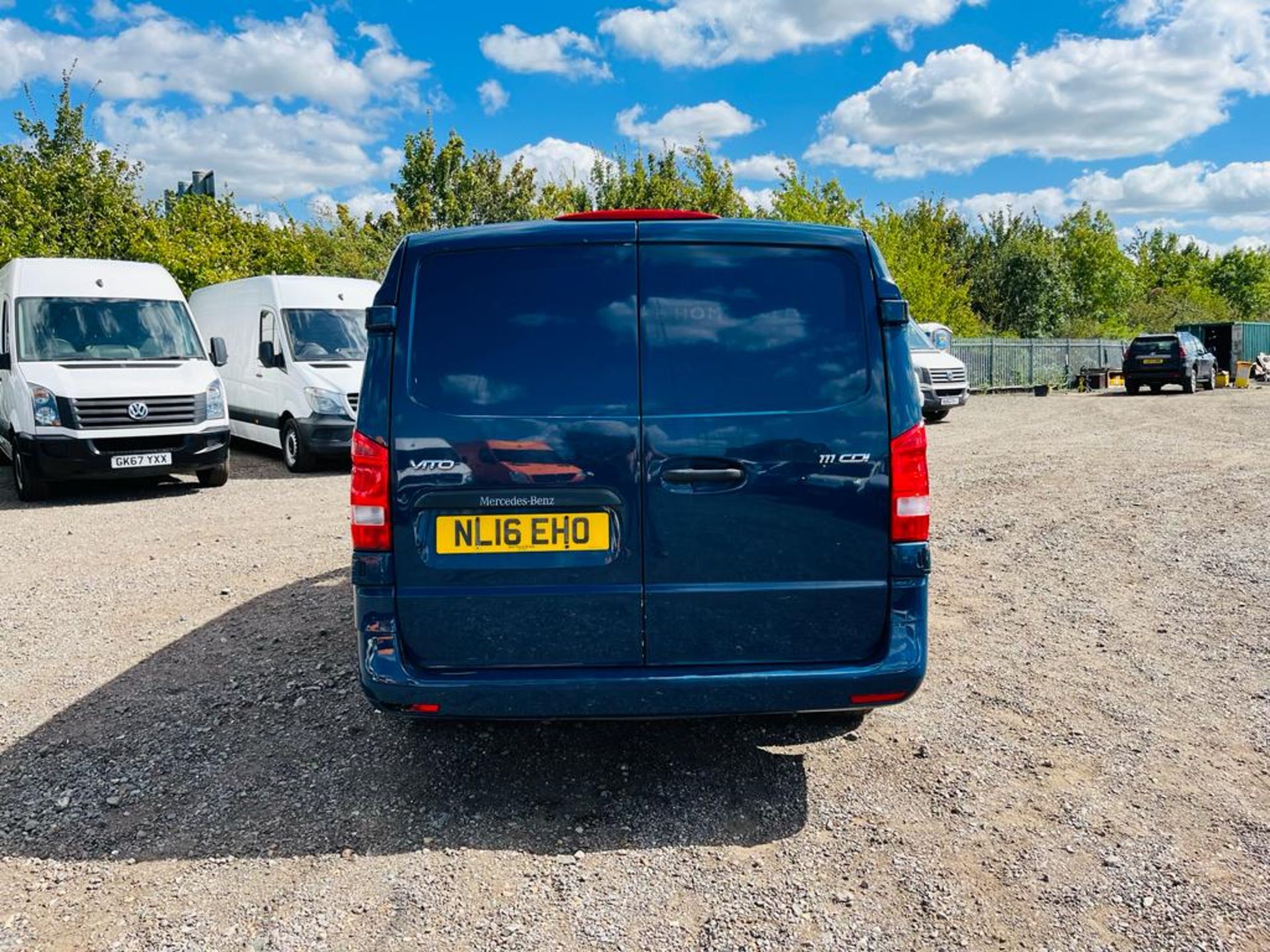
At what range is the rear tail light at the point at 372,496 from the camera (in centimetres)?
315

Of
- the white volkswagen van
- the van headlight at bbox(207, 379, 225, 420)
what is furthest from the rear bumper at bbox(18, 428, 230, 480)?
the white volkswagen van

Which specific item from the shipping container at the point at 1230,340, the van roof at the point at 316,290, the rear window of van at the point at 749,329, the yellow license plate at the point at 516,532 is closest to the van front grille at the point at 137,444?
the van roof at the point at 316,290

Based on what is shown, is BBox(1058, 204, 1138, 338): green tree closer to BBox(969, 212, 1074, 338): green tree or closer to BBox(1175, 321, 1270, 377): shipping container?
BBox(969, 212, 1074, 338): green tree

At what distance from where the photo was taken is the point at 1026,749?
13.0 feet

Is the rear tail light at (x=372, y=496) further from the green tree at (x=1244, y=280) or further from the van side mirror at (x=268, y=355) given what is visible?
the green tree at (x=1244, y=280)

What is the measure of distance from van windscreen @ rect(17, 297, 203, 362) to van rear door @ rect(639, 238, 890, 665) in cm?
955

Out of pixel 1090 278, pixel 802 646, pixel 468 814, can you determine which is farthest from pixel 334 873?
pixel 1090 278

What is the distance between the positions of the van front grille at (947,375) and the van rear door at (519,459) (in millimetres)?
16996

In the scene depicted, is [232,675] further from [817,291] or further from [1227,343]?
[1227,343]

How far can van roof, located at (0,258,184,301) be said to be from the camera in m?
10.6

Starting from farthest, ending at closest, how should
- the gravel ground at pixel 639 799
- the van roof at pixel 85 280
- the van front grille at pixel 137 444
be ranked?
the van roof at pixel 85 280
the van front grille at pixel 137 444
the gravel ground at pixel 639 799

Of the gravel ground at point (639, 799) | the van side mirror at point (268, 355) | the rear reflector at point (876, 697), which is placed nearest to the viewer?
the gravel ground at point (639, 799)

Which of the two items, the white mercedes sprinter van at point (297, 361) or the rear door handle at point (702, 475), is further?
the white mercedes sprinter van at point (297, 361)

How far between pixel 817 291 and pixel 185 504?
8.97 m
